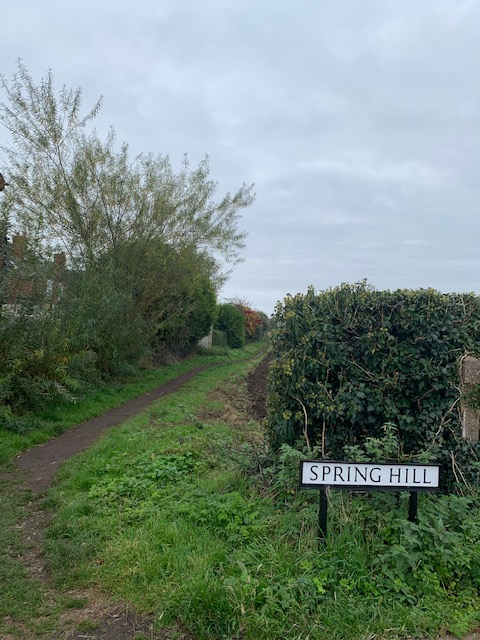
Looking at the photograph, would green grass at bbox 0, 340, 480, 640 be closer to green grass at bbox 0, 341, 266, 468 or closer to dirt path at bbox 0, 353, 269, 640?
dirt path at bbox 0, 353, 269, 640

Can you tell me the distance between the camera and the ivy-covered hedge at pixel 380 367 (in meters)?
4.80

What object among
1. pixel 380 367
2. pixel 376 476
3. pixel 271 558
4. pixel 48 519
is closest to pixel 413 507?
pixel 376 476

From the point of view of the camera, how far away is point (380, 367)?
491 centimetres

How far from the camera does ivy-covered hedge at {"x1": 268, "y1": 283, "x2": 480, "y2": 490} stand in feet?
15.7

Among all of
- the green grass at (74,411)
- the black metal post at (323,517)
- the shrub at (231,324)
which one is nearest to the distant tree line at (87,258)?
the green grass at (74,411)

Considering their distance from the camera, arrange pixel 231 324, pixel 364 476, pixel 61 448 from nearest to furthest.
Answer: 1. pixel 364 476
2. pixel 61 448
3. pixel 231 324

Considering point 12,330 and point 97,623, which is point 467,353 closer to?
point 97,623

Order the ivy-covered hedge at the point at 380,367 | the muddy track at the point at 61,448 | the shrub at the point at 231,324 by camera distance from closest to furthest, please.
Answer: the ivy-covered hedge at the point at 380,367 → the muddy track at the point at 61,448 → the shrub at the point at 231,324

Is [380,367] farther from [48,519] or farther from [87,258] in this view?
[87,258]

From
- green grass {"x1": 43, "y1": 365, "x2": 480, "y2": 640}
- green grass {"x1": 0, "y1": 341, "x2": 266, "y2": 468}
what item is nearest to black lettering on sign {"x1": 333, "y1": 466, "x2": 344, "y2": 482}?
green grass {"x1": 43, "y1": 365, "x2": 480, "y2": 640}

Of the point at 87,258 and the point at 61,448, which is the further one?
the point at 87,258

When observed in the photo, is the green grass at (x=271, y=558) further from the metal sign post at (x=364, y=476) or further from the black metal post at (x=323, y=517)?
the metal sign post at (x=364, y=476)

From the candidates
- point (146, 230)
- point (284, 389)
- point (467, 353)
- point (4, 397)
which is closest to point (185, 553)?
point (284, 389)

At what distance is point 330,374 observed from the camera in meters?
5.05
